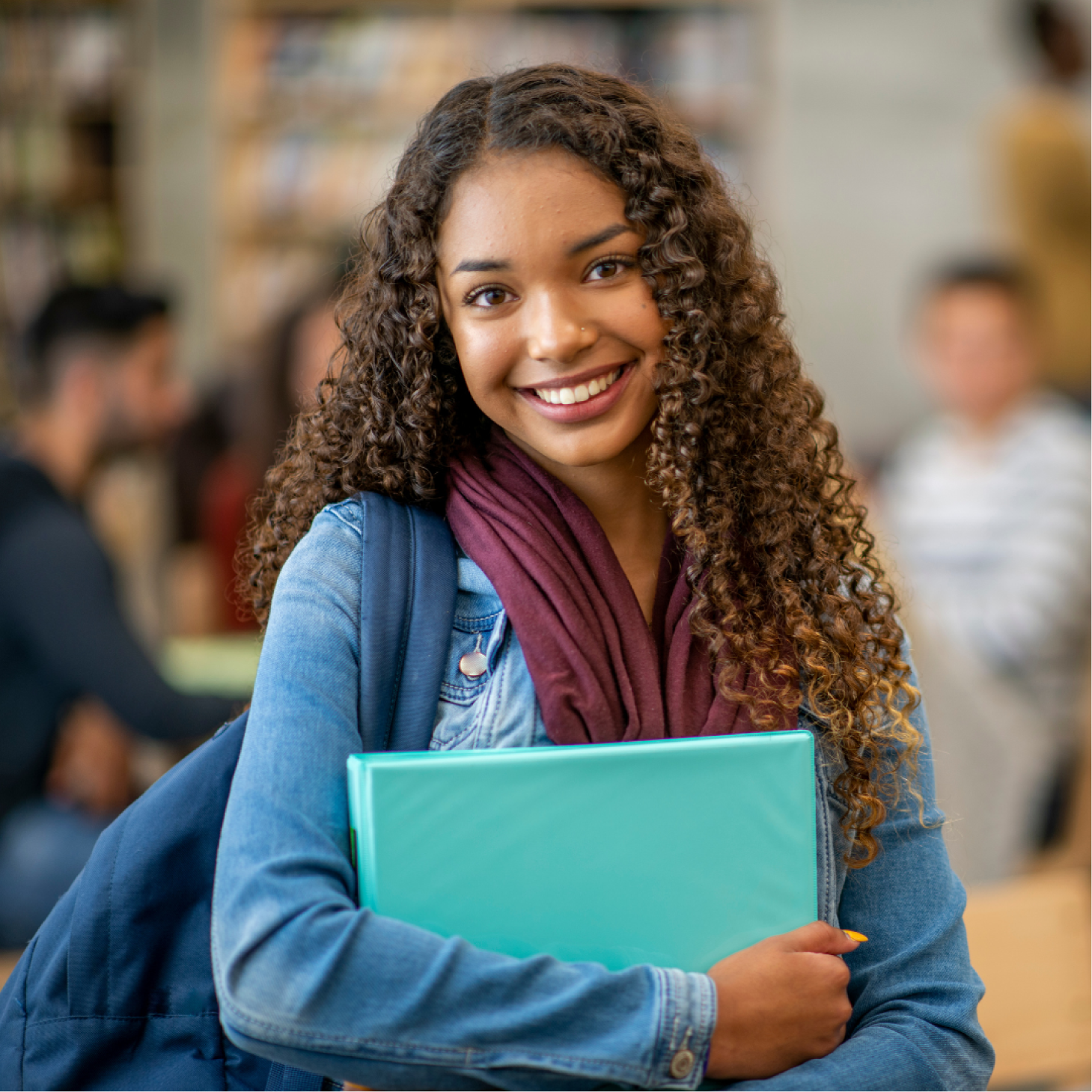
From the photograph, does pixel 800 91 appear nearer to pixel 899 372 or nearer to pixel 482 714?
pixel 899 372

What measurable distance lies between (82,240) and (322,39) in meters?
1.22

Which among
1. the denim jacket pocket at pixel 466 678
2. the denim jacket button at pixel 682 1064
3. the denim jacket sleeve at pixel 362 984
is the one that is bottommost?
the denim jacket button at pixel 682 1064

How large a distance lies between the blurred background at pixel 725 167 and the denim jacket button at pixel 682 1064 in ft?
8.25

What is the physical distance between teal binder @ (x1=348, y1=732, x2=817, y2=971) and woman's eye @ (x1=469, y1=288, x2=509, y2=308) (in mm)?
356

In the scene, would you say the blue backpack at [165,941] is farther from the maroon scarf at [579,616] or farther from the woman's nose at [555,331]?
the woman's nose at [555,331]

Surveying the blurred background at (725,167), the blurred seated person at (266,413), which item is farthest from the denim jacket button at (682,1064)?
the blurred background at (725,167)

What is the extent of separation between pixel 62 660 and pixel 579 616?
159 centimetres

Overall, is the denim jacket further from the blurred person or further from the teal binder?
the blurred person

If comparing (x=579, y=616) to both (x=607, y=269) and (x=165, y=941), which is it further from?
(x=165, y=941)

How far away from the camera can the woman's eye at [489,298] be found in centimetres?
99

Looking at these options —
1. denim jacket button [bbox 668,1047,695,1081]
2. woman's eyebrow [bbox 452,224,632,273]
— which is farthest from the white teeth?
denim jacket button [bbox 668,1047,695,1081]

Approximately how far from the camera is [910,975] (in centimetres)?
99

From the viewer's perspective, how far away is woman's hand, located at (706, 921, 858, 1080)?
872 mm

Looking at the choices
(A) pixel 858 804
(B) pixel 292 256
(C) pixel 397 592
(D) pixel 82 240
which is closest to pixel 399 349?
(C) pixel 397 592
